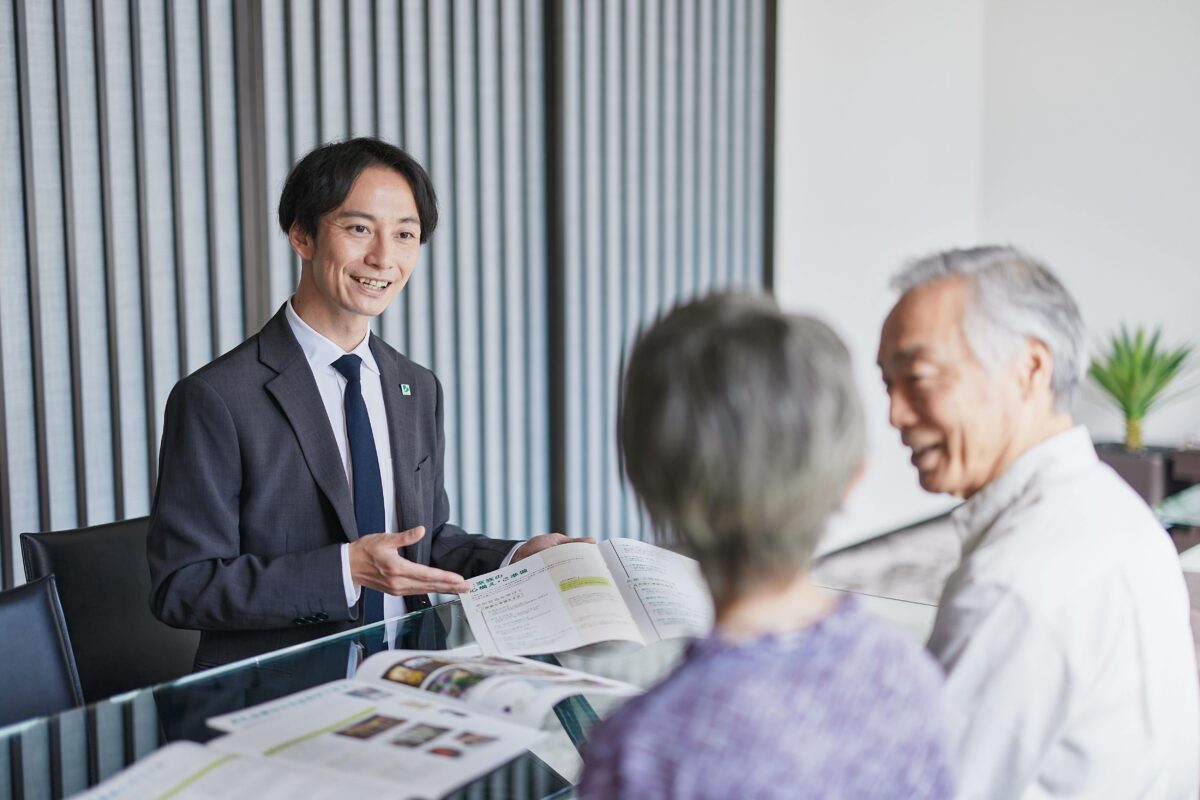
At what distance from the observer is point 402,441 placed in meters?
1.97

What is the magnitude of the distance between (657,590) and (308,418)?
0.63m

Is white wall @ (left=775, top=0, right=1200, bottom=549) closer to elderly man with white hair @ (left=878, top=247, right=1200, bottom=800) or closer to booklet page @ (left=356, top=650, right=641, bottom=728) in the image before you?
booklet page @ (left=356, top=650, right=641, bottom=728)

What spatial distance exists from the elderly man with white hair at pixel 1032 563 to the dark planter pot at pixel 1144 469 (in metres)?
4.65

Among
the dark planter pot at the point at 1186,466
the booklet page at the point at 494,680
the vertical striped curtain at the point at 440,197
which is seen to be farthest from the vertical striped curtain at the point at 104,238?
the dark planter pot at the point at 1186,466

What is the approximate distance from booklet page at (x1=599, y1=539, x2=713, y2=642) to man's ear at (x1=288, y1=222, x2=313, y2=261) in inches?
28.2

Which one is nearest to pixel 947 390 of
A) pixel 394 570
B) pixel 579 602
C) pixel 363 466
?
pixel 579 602

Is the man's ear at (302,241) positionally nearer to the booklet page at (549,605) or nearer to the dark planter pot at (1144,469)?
the booklet page at (549,605)

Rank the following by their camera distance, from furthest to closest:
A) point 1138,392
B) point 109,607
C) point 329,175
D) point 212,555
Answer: point 1138,392 → point 109,607 → point 329,175 → point 212,555

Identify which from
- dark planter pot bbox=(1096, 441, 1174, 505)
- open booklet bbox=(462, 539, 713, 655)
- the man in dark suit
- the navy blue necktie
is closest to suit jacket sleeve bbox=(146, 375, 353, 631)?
the man in dark suit

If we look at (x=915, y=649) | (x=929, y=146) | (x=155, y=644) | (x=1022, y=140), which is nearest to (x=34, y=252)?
(x=155, y=644)

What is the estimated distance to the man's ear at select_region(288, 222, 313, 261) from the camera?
75.7 inches

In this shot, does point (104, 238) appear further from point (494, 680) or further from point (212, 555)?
point (494, 680)

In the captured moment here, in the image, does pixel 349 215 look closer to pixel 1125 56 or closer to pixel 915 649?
pixel 915 649

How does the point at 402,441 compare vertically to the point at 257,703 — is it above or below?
above
